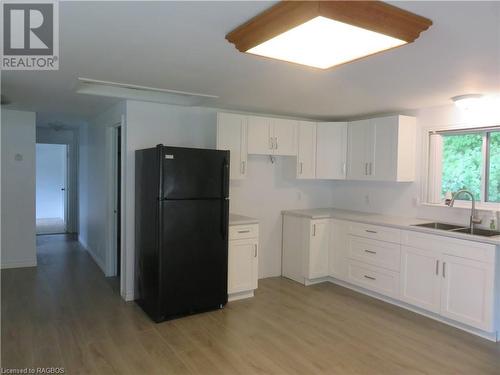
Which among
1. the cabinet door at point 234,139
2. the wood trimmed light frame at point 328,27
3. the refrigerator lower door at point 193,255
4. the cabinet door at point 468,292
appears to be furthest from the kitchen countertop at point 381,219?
the wood trimmed light frame at point 328,27

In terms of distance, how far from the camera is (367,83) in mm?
3141

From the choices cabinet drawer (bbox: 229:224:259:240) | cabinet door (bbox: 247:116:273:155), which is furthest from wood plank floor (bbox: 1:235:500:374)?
cabinet door (bbox: 247:116:273:155)

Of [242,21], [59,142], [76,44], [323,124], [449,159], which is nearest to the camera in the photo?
[242,21]

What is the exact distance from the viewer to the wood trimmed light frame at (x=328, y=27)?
1642mm

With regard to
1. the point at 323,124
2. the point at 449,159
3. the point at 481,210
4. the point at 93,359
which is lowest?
the point at 93,359

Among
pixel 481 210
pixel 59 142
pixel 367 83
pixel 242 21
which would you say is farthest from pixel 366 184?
pixel 59 142

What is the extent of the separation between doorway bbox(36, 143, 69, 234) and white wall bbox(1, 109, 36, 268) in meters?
4.07

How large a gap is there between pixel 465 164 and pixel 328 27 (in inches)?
118

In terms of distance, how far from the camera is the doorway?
9.30 meters

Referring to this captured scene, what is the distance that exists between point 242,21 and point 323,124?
10.5 feet

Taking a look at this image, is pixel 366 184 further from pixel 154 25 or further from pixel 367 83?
pixel 154 25

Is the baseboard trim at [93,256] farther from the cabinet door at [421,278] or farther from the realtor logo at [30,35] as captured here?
the cabinet door at [421,278]

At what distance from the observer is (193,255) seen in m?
3.61

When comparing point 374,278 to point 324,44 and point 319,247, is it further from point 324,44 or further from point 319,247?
point 324,44
